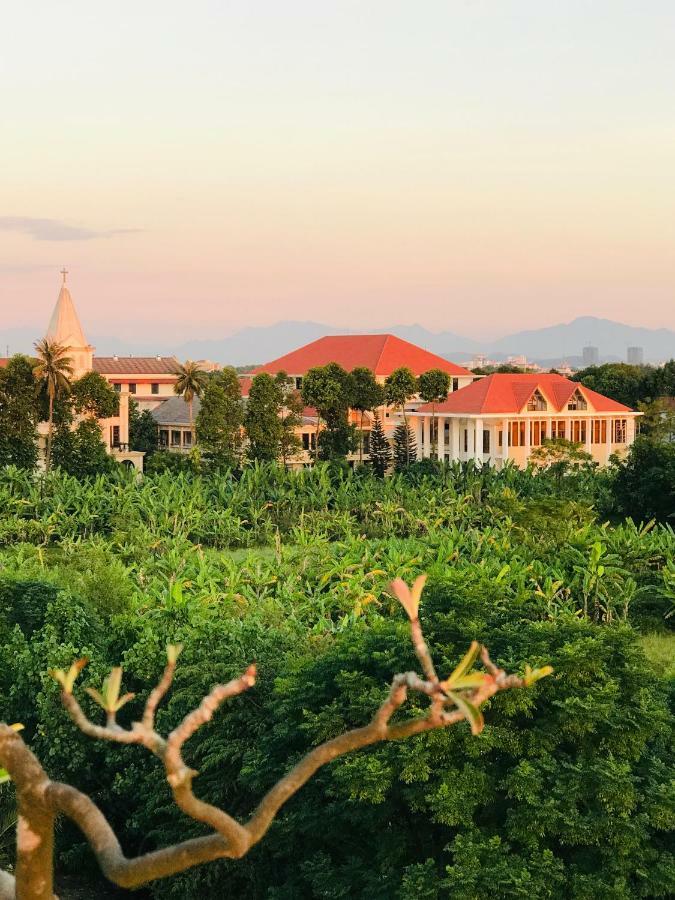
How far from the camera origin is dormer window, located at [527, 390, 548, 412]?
44.3 m

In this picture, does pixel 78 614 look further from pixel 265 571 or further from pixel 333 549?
pixel 333 549

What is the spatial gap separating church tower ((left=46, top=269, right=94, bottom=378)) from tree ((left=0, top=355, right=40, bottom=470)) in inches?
347

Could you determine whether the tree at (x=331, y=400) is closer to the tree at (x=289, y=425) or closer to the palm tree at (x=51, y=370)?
the tree at (x=289, y=425)

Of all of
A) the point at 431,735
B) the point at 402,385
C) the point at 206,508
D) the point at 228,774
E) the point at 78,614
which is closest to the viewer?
the point at 431,735

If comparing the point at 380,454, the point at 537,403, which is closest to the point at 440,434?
the point at 537,403

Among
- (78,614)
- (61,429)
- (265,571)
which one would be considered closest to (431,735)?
(78,614)

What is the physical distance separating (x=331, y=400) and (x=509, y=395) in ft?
28.8

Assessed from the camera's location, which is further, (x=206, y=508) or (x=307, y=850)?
(x=206, y=508)

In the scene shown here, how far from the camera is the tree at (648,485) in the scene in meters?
24.2

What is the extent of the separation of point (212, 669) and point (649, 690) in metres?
4.31

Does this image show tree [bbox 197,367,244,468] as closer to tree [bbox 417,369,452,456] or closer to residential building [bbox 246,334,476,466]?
tree [bbox 417,369,452,456]

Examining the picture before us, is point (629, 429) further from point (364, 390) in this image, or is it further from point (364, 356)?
point (364, 356)

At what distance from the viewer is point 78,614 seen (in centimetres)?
1305

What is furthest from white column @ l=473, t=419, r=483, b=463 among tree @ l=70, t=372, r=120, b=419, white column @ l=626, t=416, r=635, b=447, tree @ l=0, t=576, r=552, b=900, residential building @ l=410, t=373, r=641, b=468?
tree @ l=0, t=576, r=552, b=900
